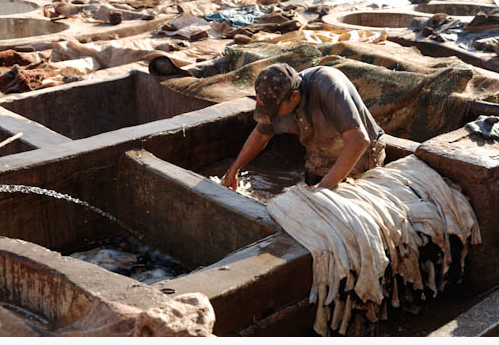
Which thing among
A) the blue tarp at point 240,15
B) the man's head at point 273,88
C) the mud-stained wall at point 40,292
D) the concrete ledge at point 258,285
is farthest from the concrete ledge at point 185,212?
the blue tarp at point 240,15

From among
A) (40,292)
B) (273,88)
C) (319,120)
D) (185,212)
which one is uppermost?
(273,88)

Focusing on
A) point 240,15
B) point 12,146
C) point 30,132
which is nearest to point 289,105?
point 30,132

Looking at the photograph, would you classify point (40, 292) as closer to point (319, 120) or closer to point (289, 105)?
point (289, 105)

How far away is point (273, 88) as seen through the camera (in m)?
4.82

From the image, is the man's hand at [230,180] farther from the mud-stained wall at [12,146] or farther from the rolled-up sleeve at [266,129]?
the mud-stained wall at [12,146]

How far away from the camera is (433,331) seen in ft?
15.2

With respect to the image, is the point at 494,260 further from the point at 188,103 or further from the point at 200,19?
the point at 200,19

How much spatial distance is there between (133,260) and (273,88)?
1.90 metres

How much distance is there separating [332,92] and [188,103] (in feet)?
10.9

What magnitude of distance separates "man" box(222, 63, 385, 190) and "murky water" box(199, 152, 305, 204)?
0.92 meters

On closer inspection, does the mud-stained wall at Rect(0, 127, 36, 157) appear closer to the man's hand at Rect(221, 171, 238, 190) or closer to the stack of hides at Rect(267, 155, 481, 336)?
the man's hand at Rect(221, 171, 238, 190)

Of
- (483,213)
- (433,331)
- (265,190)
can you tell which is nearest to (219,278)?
(433,331)

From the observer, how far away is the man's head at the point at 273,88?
4.81 metres

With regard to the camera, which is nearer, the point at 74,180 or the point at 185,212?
the point at 185,212
